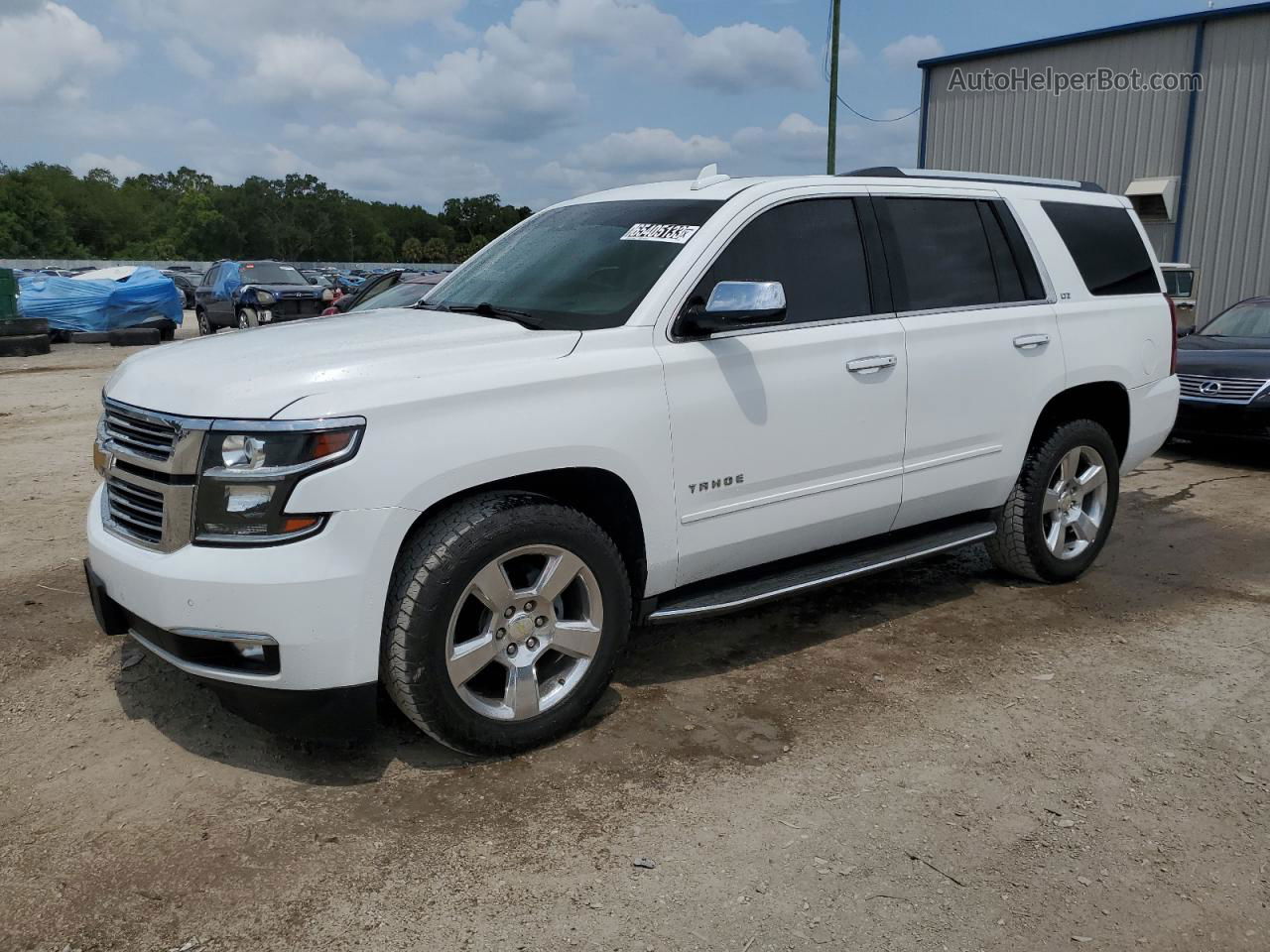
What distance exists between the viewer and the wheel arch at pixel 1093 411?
5148 millimetres

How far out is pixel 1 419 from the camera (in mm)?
11180

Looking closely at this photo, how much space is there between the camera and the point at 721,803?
3.24m

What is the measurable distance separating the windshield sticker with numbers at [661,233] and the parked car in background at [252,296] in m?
14.8

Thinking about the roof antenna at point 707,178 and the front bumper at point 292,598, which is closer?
the front bumper at point 292,598

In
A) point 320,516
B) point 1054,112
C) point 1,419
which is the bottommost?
point 1,419

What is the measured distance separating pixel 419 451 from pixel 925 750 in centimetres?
197

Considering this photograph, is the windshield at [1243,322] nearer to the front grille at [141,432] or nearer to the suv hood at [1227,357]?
the suv hood at [1227,357]

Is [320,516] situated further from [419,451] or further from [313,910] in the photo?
[313,910]

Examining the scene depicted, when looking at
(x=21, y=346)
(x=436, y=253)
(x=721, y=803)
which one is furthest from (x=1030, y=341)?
(x=436, y=253)

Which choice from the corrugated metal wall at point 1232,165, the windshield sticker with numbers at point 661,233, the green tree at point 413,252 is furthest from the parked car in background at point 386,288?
the green tree at point 413,252

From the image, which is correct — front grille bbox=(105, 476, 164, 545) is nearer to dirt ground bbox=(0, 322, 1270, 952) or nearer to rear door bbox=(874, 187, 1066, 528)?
dirt ground bbox=(0, 322, 1270, 952)

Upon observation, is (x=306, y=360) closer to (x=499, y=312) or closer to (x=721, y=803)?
(x=499, y=312)

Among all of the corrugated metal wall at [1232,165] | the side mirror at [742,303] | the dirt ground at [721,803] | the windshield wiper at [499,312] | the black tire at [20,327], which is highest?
the corrugated metal wall at [1232,165]

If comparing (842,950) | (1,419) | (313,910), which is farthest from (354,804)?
(1,419)
